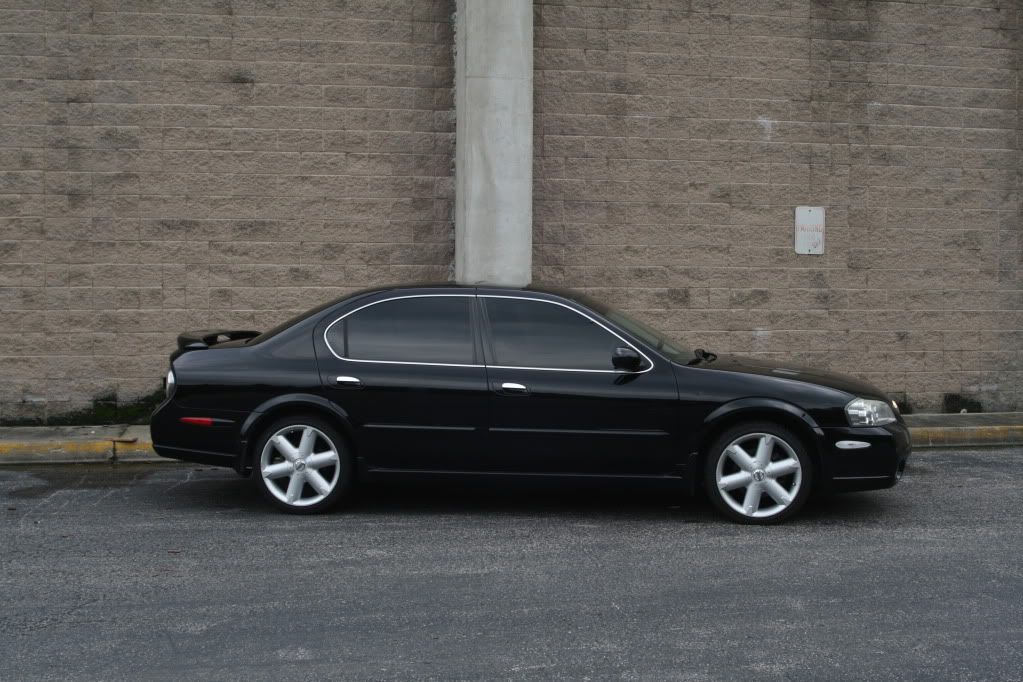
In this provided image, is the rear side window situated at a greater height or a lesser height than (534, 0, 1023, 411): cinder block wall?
lesser

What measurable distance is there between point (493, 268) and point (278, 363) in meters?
3.87

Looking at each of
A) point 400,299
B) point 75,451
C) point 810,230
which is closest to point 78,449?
point 75,451

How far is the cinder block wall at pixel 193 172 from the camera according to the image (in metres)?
10.6

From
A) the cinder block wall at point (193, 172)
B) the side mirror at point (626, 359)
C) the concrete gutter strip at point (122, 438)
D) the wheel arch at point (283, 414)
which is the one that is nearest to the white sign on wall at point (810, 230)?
the concrete gutter strip at point (122, 438)

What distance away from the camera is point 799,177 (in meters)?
11.6

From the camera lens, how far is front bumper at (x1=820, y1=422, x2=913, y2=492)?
270 inches

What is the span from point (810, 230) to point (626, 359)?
214 inches

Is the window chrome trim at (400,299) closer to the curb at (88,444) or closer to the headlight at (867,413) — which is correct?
A: the headlight at (867,413)

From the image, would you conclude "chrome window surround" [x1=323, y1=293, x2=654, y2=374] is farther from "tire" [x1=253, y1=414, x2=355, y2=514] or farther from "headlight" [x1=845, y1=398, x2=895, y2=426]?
"headlight" [x1=845, y1=398, x2=895, y2=426]

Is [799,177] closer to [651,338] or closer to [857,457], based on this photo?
[651,338]

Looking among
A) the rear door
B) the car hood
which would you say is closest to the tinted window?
the rear door

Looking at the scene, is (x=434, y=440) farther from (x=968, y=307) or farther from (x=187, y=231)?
(x=968, y=307)

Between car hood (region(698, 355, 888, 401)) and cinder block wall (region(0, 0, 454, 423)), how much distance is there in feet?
14.8

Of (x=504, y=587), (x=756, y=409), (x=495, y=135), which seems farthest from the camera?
(x=495, y=135)
